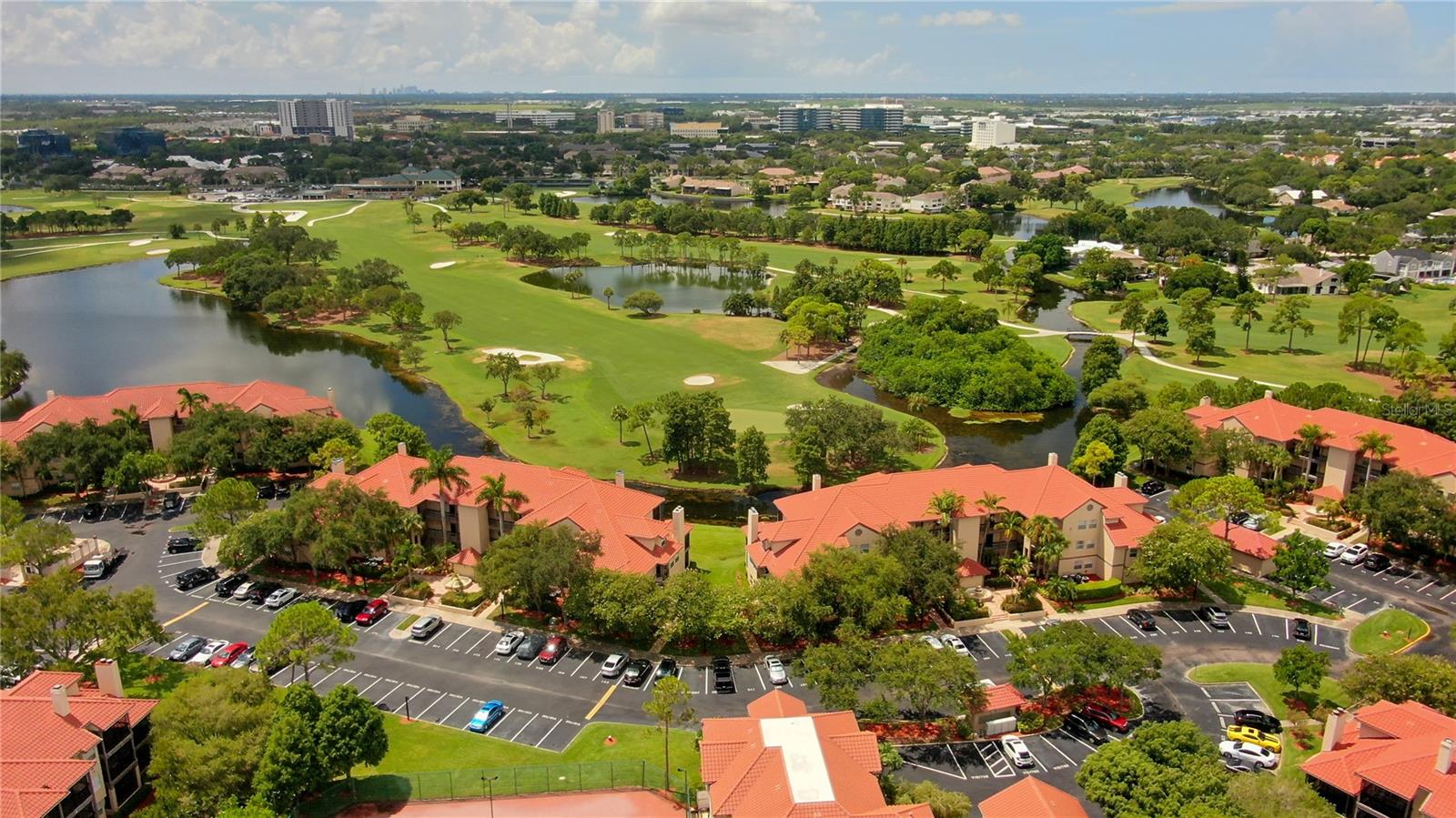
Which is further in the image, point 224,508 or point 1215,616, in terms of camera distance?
point 224,508

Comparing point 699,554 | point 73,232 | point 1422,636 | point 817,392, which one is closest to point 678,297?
point 817,392

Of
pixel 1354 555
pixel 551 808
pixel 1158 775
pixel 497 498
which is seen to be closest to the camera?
pixel 1158 775

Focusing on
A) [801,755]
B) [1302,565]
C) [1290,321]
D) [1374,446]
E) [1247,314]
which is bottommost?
[801,755]

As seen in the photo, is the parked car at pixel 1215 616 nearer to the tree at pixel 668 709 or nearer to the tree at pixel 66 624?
the tree at pixel 668 709

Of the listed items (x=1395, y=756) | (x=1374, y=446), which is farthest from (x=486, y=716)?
(x=1374, y=446)

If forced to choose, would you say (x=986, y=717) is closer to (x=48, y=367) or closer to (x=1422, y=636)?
(x=1422, y=636)

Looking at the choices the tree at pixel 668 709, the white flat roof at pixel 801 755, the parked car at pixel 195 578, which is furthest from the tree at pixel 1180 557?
the parked car at pixel 195 578

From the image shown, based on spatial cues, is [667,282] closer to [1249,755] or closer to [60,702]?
[60,702]
